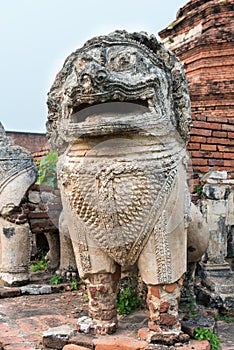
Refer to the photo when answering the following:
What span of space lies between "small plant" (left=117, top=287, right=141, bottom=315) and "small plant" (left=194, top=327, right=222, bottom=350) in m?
0.69

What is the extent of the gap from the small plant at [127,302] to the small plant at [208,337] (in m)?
0.69

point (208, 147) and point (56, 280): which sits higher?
point (208, 147)

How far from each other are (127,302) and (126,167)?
134 centimetres

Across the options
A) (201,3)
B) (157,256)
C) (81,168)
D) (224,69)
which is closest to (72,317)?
(157,256)

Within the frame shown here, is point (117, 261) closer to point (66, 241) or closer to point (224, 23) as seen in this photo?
point (66, 241)

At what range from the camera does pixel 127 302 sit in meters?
3.47

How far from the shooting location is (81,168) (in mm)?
2740

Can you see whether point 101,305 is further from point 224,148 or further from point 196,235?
point 224,148

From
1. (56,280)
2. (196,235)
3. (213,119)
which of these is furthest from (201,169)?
(56,280)

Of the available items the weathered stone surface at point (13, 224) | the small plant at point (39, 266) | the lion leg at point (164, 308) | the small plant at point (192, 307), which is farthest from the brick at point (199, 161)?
the small plant at point (39, 266)

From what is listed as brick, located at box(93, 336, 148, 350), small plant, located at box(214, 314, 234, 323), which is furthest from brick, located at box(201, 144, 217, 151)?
brick, located at box(93, 336, 148, 350)

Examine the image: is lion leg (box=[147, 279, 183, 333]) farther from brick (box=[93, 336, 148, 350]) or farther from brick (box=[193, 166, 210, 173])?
brick (box=[193, 166, 210, 173])

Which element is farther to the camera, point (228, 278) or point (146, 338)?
point (228, 278)

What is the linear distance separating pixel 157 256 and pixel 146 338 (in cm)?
53
